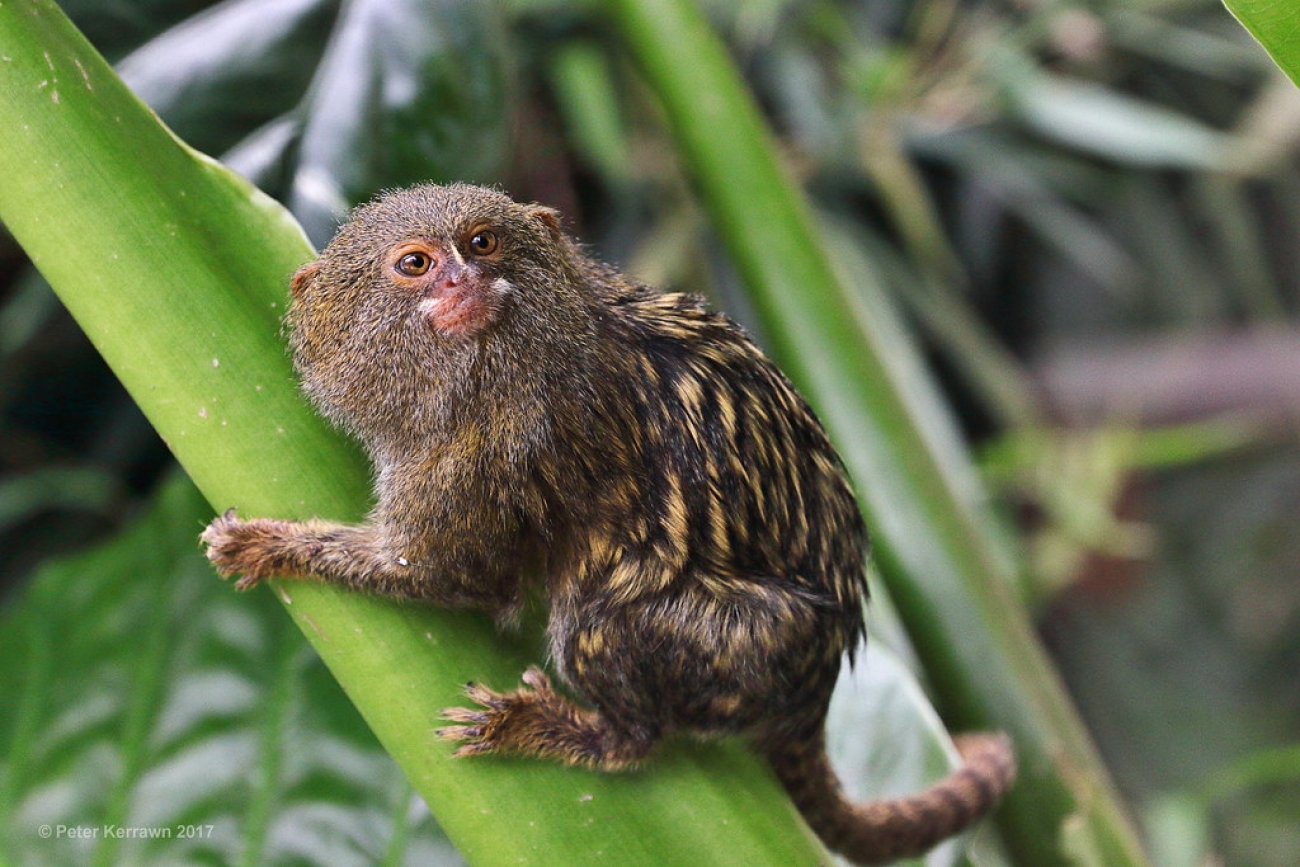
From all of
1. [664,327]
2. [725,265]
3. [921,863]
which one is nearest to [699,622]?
[664,327]

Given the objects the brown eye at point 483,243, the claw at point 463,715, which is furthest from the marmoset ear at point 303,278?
the claw at point 463,715

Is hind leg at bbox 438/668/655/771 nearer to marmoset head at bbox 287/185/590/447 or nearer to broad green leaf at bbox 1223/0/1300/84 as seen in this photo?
marmoset head at bbox 287/185/590/447

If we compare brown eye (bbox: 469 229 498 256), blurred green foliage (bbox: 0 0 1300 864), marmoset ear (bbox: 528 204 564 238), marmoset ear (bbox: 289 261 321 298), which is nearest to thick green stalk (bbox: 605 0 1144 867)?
blurred green foliage (bbox: 0 0 1300 864)

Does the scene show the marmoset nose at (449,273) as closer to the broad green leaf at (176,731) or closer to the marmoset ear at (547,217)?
the marmoset ear at (547,217)

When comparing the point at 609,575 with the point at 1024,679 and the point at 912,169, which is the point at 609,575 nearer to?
the point at 1024,679

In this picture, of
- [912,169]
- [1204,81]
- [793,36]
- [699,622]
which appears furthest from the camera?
[1204,81]
